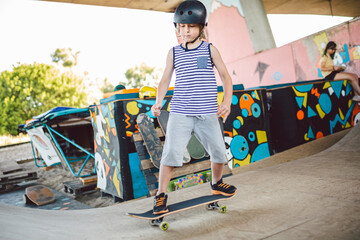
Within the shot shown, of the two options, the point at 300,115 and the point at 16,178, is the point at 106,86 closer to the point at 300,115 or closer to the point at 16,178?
the point at 16,178

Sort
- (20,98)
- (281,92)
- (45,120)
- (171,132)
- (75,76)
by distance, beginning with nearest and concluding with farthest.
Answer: (171,132) < (281,92) < (45,120) < (20,98) < (75,76)

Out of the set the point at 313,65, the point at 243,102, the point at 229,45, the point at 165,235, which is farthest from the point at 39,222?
the point at 229,45

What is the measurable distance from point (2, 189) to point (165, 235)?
869cm

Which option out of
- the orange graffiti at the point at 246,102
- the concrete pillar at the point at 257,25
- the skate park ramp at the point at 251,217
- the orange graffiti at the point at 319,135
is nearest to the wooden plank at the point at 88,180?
the skate park ramp at the point at 251,217

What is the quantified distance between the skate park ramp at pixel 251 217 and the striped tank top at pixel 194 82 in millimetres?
999

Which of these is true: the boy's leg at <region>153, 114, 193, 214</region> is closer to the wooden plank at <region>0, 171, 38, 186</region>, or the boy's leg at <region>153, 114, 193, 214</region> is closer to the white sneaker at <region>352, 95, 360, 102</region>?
the white sneaker at <region>352, 95, 360, 102</region>

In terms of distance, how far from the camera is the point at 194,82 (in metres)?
2.65

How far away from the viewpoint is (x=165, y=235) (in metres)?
2.25

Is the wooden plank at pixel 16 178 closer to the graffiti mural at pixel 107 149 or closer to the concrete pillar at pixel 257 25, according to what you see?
the graffiti mural at pixel 107 149

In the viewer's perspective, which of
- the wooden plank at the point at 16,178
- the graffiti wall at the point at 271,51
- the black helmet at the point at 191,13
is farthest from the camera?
the wooden plank at the point at 16,178

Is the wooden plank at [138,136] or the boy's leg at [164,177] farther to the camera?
the wooden plank at [138,136]

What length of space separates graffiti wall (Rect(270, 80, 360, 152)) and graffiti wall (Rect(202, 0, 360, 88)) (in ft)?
5.17

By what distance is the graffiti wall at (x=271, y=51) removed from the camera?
318 inches

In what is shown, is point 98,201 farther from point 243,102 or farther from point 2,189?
point 2,189
